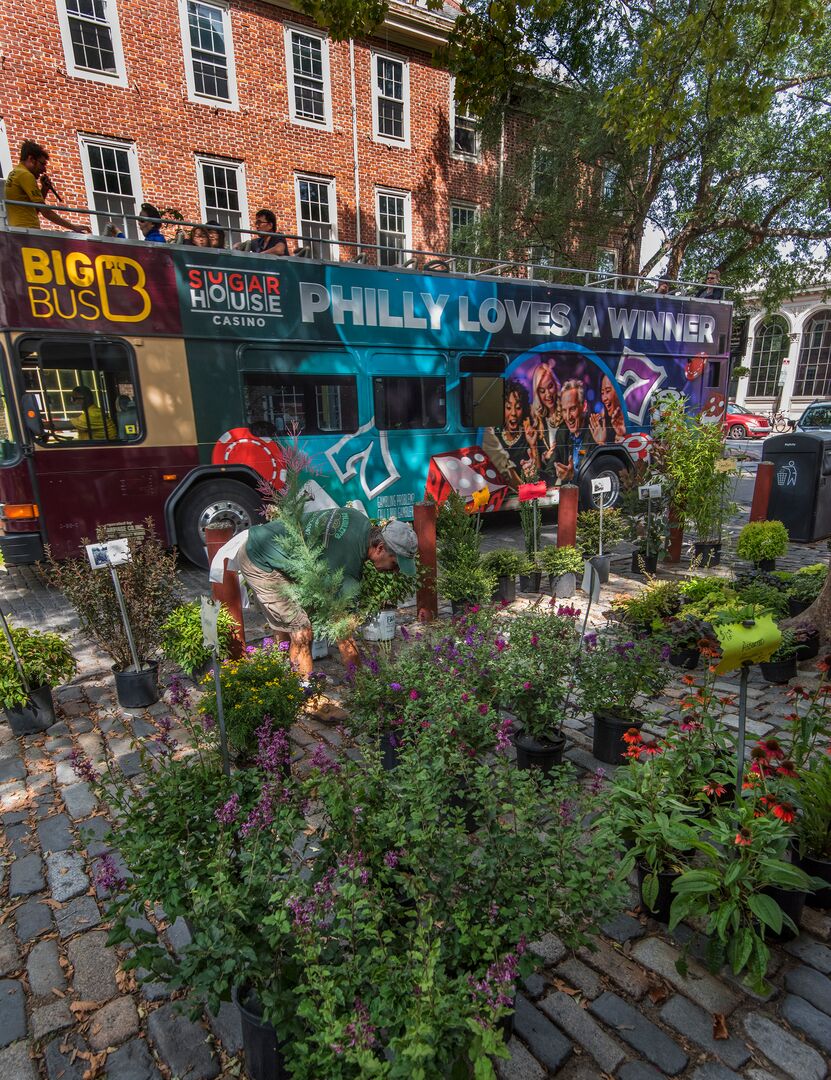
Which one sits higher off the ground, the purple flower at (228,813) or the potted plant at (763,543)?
the purple flower at (228,813)

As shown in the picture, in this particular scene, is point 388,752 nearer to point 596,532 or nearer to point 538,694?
point 538,694

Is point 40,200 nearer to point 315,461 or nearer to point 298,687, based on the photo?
point 315,461

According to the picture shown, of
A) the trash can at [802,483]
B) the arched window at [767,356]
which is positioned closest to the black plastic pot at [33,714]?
the trash can at [802,483]

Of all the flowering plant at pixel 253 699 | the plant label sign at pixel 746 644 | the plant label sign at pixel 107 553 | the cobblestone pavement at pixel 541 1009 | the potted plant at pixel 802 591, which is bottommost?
the cobblestone pavement at pixel 541 1009

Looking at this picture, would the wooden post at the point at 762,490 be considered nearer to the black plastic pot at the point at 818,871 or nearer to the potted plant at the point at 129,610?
the black plastic pot at the point at 818,871

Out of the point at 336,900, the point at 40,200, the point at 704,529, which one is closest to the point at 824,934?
the point at 336,900

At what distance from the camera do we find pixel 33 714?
4090mm

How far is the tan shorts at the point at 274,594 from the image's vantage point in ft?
14.6

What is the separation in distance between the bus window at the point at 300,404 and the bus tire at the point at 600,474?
4.36m

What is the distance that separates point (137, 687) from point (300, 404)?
4384 mm

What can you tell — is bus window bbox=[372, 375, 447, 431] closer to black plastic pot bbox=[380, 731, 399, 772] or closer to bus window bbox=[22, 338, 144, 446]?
bus window bbox=[22, 338, 144, 446]

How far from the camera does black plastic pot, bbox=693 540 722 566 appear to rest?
24.1 ft

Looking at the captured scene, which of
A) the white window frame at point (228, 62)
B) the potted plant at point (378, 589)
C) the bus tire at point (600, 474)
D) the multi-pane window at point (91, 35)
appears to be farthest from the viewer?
the white window frame at point (228, 62)

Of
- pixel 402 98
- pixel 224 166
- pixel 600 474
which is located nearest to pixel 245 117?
pixel 224 166
